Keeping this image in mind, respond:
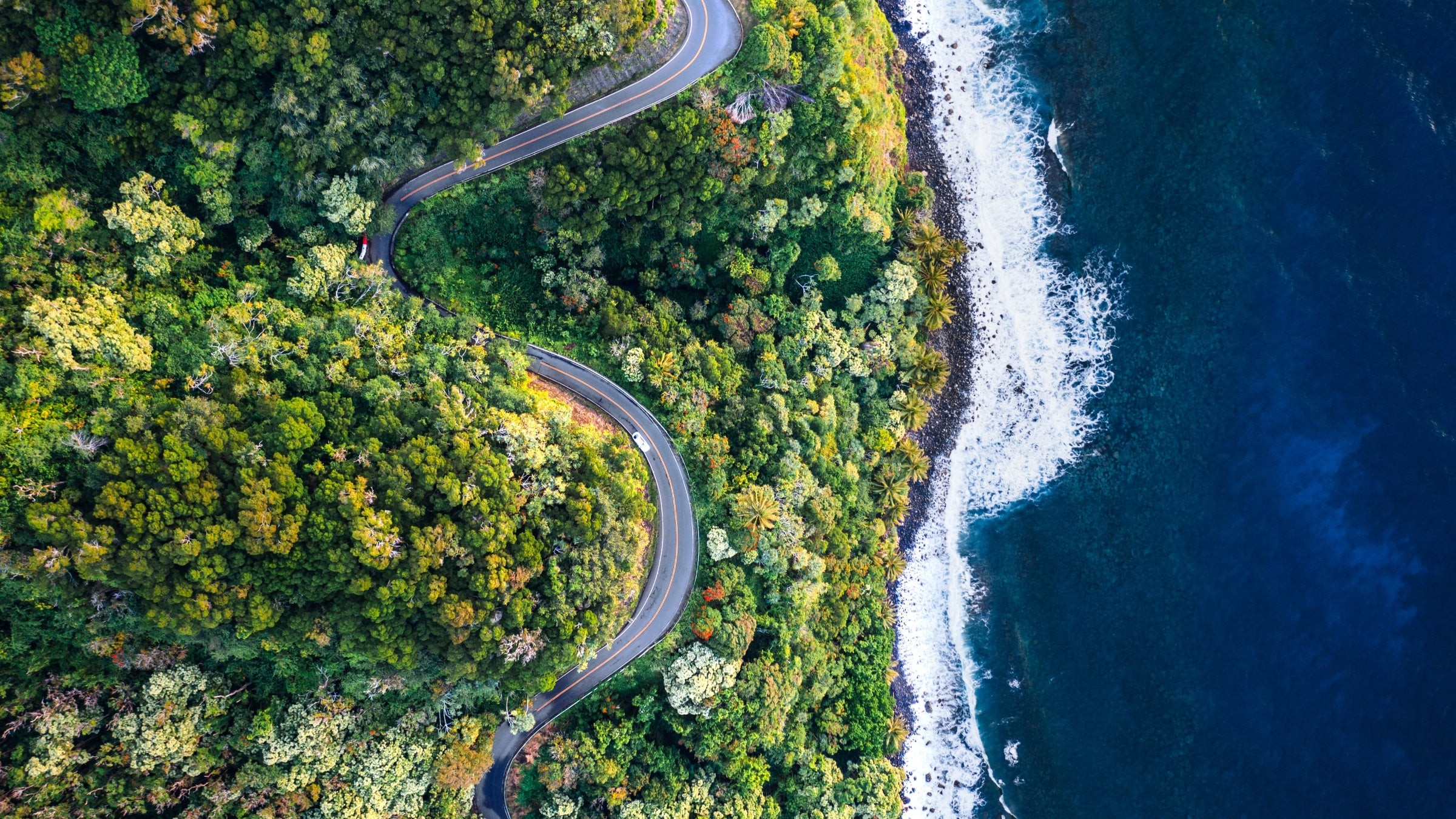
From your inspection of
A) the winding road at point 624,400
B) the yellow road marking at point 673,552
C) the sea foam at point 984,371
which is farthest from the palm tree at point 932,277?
the yellow road marking at point 673,552

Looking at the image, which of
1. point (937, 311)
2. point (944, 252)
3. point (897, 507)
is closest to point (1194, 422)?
point (937, 311)

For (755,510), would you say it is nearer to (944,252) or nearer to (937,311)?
(937,311)

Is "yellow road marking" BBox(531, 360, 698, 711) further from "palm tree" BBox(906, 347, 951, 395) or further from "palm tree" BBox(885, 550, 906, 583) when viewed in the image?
"palm tree" BBox(906, 347, 951, 395)

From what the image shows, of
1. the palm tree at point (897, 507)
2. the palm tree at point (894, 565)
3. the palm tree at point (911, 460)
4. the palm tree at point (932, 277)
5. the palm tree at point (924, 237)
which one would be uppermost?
the palm tree at point (924, 237)

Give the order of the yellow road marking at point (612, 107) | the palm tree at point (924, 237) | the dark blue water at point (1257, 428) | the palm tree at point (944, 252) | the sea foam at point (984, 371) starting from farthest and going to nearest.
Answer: the sea foam at point (984, 371)
the palm tree at point (944, 252)
the palm tree at point (924, 237)
the dark blue water at point (1257, 428)
the yellow road marking at point (612, 107)

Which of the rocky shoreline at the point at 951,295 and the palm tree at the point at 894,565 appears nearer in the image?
the rocky shoreline at the point at 951,295

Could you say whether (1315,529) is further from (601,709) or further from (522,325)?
(522,325)

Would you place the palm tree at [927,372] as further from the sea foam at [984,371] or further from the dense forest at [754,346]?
the sea foam at [984,371]

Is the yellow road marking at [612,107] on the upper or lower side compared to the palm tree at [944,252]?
upper
